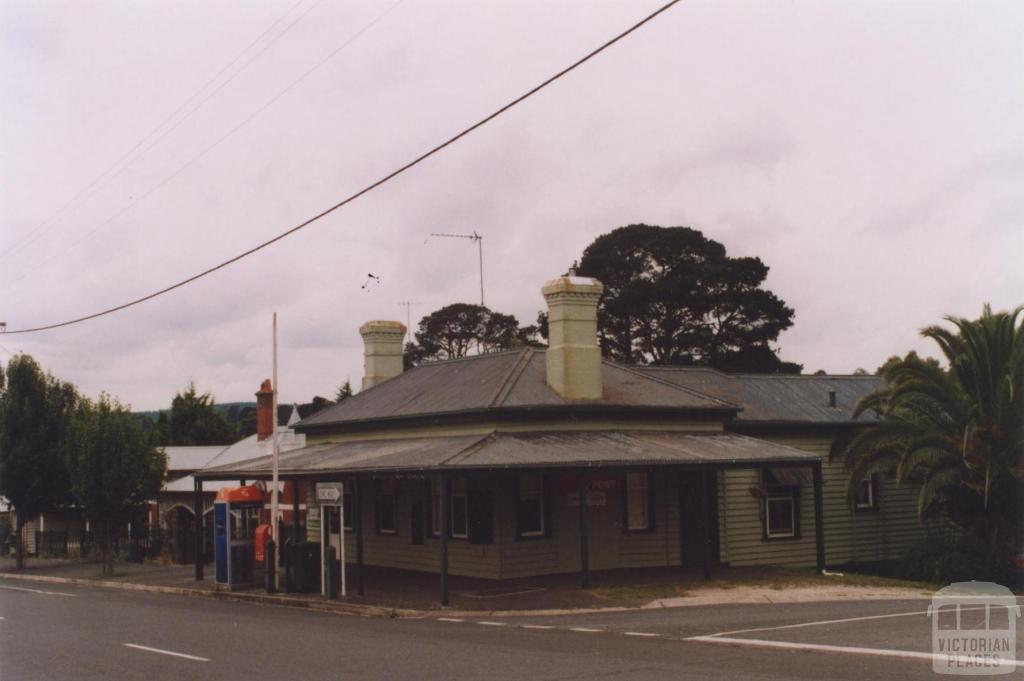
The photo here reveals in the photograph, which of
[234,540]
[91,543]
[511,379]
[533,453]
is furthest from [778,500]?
[91,543]

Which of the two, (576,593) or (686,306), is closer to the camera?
(576,593)

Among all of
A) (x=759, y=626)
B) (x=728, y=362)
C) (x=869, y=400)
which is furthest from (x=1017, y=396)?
(x=728, y=362)

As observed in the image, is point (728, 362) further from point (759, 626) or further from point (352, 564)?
point (759, 626)

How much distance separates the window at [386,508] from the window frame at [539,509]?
5101 mm

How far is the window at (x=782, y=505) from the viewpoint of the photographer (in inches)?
1064

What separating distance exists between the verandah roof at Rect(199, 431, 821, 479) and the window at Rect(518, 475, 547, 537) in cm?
126

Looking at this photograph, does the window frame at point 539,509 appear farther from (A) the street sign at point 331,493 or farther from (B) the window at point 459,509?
(A) the street sign at point 331,493

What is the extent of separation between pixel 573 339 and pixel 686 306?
124ft

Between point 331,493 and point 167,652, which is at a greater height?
point 331,493

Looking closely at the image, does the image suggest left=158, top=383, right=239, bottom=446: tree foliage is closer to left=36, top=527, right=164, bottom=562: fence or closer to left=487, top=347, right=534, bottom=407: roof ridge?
left=36, top=527, right=164, bottom=562: fence

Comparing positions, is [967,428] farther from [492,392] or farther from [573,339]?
[492,392]

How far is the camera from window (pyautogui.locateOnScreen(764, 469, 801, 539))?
88.7ft

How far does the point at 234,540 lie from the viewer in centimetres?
2455

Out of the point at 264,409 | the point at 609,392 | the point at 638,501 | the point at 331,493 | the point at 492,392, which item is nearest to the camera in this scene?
the point at 331,493
